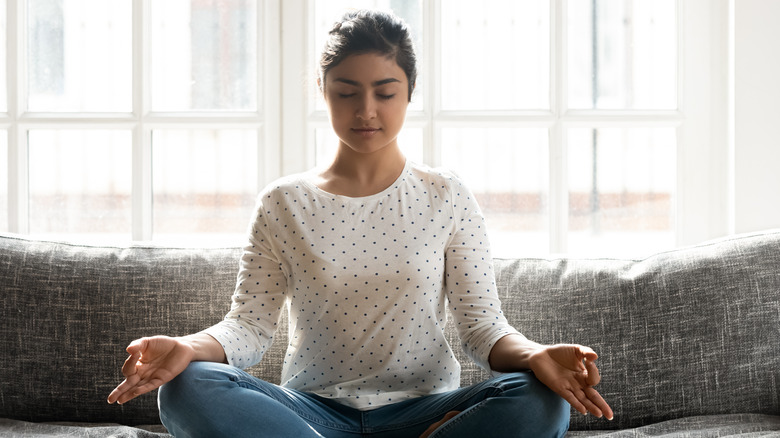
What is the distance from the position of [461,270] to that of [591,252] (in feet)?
2.57

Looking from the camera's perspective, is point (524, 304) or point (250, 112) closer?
point (524, 304)

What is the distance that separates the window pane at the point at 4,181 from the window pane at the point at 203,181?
412 millimetres

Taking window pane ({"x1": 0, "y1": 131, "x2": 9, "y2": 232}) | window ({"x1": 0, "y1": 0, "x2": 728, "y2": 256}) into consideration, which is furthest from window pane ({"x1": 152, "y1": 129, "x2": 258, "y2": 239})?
window pane ({"x1": 0, "y1": 131, "x2": 9, "y2": 232})

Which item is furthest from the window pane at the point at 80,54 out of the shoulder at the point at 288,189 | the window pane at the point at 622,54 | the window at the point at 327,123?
the window pane at the point at 622,54

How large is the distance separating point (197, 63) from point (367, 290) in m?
1.02

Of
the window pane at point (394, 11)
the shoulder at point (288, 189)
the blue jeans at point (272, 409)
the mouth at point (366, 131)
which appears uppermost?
the window pane at point (394, 11)

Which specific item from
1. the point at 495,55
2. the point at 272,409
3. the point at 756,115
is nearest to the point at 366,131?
the point at 272,409

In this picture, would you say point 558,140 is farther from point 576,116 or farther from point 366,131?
point 366,131

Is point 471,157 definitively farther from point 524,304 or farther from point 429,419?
point 429,419

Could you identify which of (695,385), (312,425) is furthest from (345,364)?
(695,385)

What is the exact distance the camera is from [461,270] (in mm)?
1603

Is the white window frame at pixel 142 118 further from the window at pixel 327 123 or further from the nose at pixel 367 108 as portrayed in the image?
the nose at pixel 367 108

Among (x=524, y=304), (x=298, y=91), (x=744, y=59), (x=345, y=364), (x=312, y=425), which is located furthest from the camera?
(x=298, y=91)

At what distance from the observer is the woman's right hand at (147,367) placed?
130 centimetres
